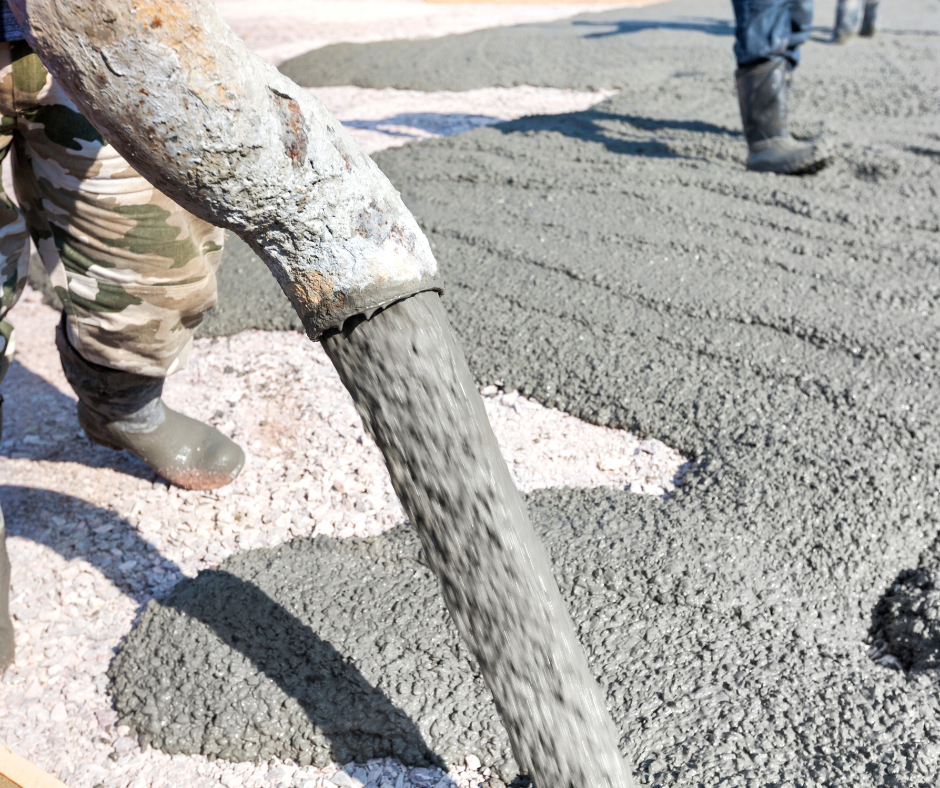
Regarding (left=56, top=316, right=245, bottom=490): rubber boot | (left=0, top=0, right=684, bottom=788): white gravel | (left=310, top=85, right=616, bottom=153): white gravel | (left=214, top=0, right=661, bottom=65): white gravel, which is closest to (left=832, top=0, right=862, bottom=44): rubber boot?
(left=310, top=85, right=616, bottom=153): white gravel

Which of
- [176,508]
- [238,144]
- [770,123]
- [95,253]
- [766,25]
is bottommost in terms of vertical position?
[176,508]

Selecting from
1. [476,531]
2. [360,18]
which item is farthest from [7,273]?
[360,18]

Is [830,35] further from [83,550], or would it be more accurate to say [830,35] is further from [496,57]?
[83,550]

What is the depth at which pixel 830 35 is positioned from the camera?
8.05 metres

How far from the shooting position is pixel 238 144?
2.49 ft

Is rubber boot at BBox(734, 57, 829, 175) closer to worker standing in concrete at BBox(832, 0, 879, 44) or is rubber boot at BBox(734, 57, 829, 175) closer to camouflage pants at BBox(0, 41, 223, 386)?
camouflage pants at BBox(0, 41, 223, 386)

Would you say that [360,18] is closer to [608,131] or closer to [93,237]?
[608,131]

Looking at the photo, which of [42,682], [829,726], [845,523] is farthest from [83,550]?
[845,523]

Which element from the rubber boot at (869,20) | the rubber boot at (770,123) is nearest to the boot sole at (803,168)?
the rubber boot at (770,123)

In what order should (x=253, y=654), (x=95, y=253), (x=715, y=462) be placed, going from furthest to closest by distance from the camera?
(x=715, y=462)
(x=95, y=253)
(x=253, y=654)

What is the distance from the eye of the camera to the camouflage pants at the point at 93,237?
4.82 feet

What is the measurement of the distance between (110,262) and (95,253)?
0.03 metres

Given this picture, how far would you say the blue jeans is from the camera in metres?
3.67

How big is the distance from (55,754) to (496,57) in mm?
6495
